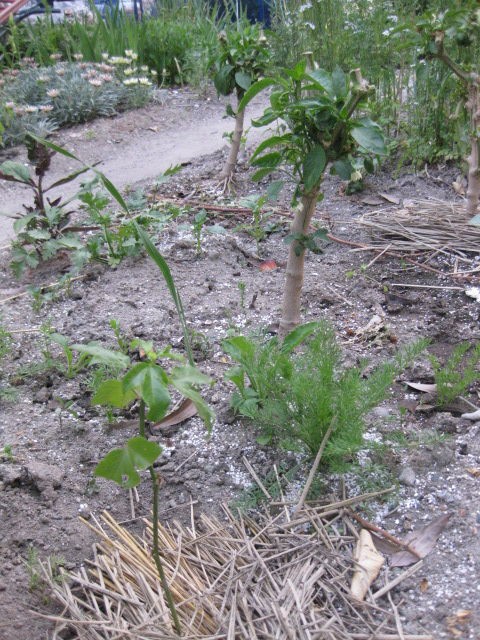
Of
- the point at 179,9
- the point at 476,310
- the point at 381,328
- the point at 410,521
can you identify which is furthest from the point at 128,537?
the point at 179,9

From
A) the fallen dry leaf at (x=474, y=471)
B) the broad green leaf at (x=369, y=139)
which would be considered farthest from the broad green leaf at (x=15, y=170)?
the fallen dry leaf at (x=474, y=471)

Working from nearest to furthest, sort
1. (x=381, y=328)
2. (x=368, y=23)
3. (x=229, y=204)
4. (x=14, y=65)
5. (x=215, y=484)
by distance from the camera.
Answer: (x=215, y=484), (x=381, y=328), (x=229, y=204), (x=368, y=23), (x=14, y=65)

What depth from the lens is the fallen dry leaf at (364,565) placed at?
164 cm

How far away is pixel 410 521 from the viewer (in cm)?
181

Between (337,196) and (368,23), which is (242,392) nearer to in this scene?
(337,196)

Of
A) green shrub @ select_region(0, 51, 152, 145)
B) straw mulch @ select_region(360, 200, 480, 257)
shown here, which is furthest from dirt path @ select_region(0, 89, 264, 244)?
straw mulch @ select_region(360, 200, 480, 257)

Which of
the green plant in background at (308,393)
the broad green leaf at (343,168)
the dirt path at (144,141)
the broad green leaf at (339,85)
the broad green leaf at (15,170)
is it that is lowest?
the dirt path at (144,141)

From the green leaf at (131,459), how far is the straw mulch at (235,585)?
447mm

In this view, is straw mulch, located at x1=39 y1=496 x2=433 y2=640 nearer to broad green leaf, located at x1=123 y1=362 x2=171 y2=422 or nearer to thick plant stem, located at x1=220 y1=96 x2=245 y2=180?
broad green leaf, located at x1=123 y1=362 x2=171 y2=422

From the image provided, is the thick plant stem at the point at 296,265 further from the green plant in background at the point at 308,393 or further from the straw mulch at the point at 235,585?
the straw mulch at the point at 235,585

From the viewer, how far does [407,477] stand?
6.29ft

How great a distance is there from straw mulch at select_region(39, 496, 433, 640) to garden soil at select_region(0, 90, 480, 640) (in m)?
0.05

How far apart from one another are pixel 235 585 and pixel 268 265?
5.80 feet

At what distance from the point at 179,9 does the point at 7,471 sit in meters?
7.76
